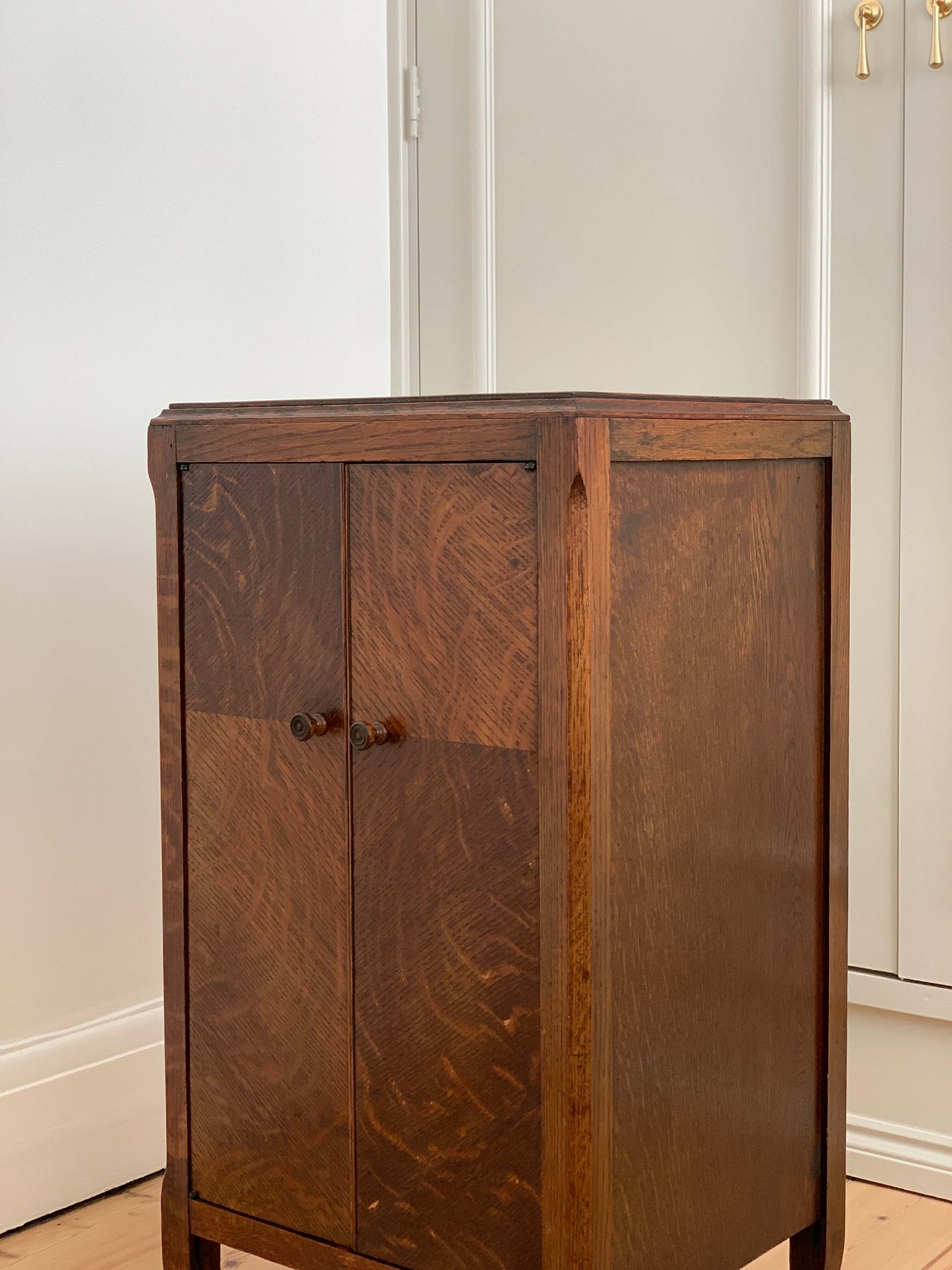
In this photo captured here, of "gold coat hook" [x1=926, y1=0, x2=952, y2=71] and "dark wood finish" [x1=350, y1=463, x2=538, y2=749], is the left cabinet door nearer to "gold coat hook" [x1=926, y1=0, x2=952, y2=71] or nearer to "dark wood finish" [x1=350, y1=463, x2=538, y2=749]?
"dark wood finish" [x1=350, y1=463, x2=538, y2=749]

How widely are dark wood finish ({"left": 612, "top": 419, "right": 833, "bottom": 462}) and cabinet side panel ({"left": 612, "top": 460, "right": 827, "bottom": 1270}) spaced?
2 cm

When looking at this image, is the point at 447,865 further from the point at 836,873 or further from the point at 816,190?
the point at 816,190

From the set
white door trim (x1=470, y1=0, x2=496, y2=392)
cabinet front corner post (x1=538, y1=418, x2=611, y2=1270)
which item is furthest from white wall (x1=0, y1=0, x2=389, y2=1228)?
cabinet front corner post (x1=538, y1=418, x2=611, y2=1270)

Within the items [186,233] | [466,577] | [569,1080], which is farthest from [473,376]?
[569,1080]

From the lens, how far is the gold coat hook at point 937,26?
169 centimetres

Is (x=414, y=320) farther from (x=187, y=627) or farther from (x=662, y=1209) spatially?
(x=662, y=1209)

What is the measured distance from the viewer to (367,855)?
1313 millimetres

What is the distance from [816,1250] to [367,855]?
675mm

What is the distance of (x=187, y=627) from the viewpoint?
4.71 feet

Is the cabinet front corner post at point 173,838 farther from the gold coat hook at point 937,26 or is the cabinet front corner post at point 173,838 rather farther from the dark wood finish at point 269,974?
the gold coat hook at point 937,26

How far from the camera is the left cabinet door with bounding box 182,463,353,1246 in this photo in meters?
1.33

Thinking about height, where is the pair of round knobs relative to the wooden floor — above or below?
above

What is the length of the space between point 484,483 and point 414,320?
1103 mm

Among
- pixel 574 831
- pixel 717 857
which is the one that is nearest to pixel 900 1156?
pixel 717 857
